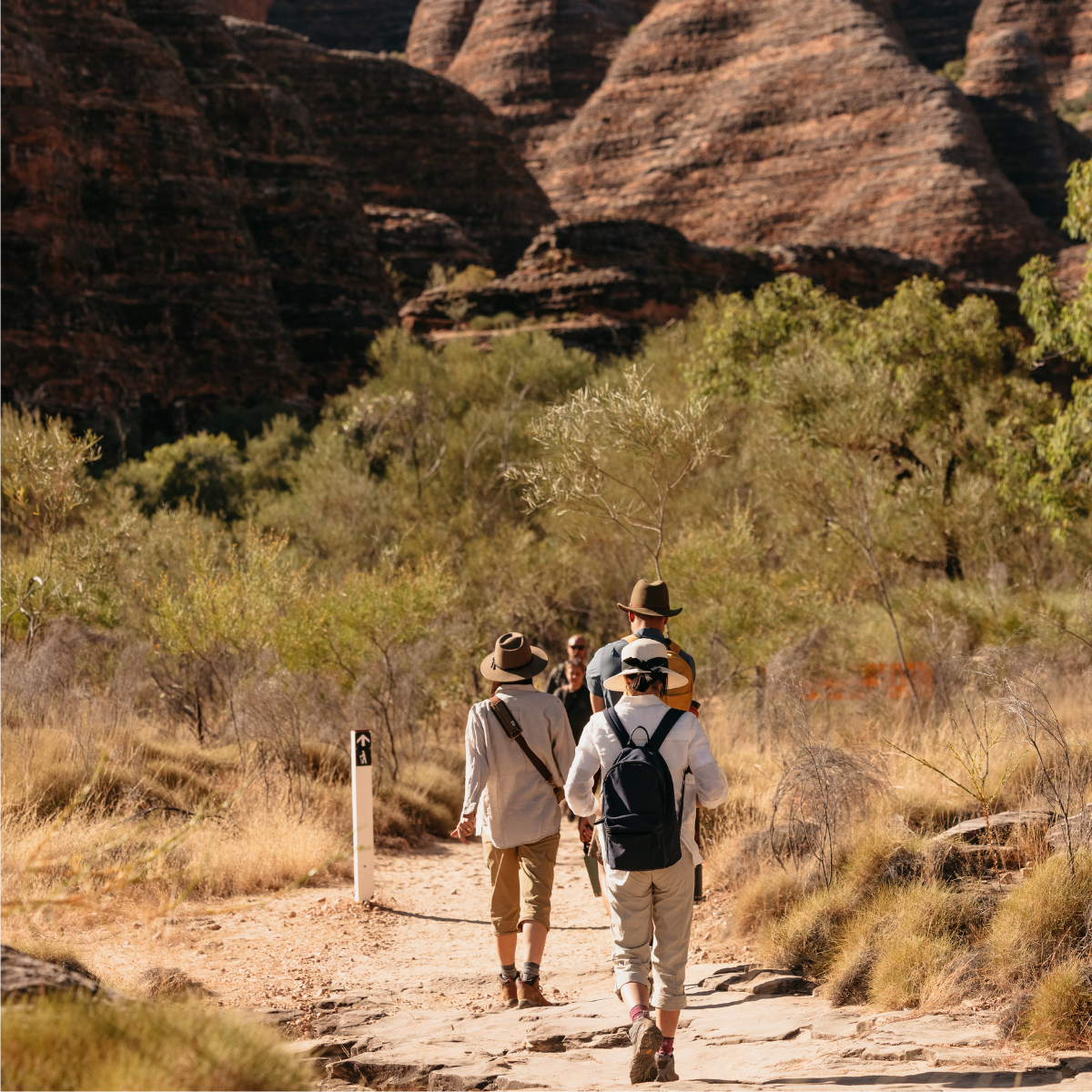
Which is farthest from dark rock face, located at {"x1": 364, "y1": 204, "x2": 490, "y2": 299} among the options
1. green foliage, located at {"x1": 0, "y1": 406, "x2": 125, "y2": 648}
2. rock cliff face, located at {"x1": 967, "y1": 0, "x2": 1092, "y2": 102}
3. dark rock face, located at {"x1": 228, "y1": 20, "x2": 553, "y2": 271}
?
rock cliff face, located at {"x1": 967, "y1": 0, "x2": 1092, "y2": 102}

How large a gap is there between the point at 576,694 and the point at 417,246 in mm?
41110

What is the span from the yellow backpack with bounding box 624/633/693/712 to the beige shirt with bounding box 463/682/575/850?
573 mm

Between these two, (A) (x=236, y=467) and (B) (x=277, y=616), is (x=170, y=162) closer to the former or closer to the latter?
(A) (x=236, y=467)

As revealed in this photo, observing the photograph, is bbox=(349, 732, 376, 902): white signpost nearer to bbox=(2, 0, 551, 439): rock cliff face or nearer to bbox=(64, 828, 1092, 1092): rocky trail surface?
bbox=(64, 828, 1092, 1092): rocky trail surface

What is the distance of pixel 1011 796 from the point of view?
7.59 m

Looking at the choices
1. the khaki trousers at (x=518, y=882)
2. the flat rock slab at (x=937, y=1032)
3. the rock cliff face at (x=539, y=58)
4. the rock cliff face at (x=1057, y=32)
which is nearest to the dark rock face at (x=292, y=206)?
the rock cliff face at (x=539, y=58)

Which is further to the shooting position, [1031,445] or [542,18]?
[542,18]

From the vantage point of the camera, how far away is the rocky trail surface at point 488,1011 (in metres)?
4.52

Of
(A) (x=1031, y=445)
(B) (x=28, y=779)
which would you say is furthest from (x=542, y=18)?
(B) (x=28, y=779)

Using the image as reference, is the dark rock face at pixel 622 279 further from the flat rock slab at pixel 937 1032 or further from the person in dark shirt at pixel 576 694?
the flat rock slab at pixel 937 1032

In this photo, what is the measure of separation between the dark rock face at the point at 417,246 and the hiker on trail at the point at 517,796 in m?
41.2

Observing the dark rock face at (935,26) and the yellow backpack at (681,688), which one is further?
the dark rock face at (935,26)

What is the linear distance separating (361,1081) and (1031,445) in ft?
42.1

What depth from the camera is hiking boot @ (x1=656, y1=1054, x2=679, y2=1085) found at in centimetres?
438
